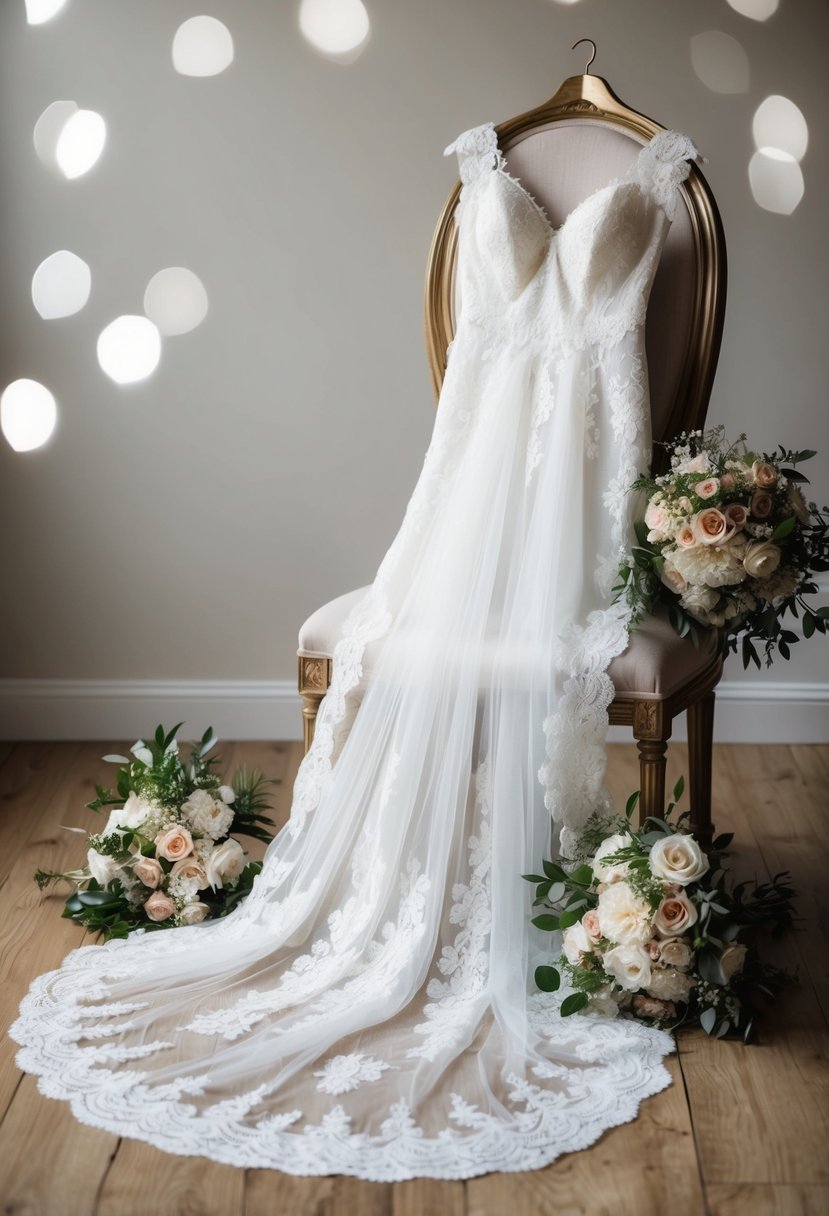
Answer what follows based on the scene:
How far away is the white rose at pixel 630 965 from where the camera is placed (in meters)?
1.97

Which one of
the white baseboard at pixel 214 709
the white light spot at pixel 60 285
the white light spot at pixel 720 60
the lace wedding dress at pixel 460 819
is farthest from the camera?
the white baseboard at pixel 214 709

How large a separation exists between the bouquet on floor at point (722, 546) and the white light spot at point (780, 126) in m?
1.22

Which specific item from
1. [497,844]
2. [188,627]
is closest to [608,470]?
[497,844]

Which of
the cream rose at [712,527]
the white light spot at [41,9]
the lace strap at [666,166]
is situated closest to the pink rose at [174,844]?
the cream rose at [712,527]

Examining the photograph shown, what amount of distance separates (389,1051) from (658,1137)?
43 centimetres

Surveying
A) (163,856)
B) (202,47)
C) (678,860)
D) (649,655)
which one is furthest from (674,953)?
(202,47)

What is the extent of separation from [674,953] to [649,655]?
50 centimetres

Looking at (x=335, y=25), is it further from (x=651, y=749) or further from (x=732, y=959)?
(x=732, y=959)

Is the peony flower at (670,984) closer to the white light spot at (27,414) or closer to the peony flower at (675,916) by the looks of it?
the peony flower at (675,916)

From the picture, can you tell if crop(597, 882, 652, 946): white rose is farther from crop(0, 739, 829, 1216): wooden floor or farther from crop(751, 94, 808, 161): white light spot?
crop(751, 94, 808, 161): white light spot

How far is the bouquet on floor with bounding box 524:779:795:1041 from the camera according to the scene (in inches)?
78.0

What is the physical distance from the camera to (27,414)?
333 centimetres

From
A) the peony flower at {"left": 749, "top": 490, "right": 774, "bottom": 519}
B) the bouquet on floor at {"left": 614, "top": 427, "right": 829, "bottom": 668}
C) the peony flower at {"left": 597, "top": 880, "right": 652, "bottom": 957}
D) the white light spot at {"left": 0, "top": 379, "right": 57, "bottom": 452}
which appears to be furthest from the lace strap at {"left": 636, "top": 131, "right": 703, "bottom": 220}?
the white light spot at {"left": 0, "top": 379, "right": 57, "bottom": 452}

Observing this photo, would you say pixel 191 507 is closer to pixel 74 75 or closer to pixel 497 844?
pixel 74 75
